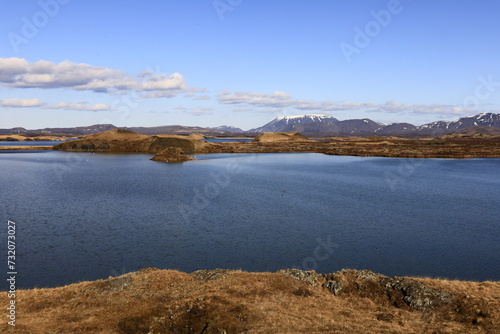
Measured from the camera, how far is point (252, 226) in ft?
152

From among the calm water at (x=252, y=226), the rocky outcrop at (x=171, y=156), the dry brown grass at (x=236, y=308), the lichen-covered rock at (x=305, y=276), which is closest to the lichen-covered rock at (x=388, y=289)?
the dry brown grass at (x=236, y=308)

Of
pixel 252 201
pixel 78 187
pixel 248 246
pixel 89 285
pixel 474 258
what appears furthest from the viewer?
pixel 78 187

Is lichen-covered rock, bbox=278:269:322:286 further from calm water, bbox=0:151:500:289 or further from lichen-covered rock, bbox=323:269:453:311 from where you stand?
calm water, bbox=0:151:500:289

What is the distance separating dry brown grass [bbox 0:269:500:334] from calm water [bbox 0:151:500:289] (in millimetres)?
6119

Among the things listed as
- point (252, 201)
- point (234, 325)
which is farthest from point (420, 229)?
point (234, 325)

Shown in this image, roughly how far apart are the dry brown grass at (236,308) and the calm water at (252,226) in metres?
6.12

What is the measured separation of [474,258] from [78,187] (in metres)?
75.7

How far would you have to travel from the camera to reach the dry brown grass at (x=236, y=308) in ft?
67.8

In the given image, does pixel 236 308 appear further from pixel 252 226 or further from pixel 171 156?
pixel 171 156

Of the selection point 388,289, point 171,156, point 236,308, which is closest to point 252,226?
point 388,289

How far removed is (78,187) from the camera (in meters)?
77.7

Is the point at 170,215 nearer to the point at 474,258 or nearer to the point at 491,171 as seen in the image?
the point at 474,258

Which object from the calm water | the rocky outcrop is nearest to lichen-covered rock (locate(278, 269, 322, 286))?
the calm water

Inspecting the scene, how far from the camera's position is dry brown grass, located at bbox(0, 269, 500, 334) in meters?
20.7
